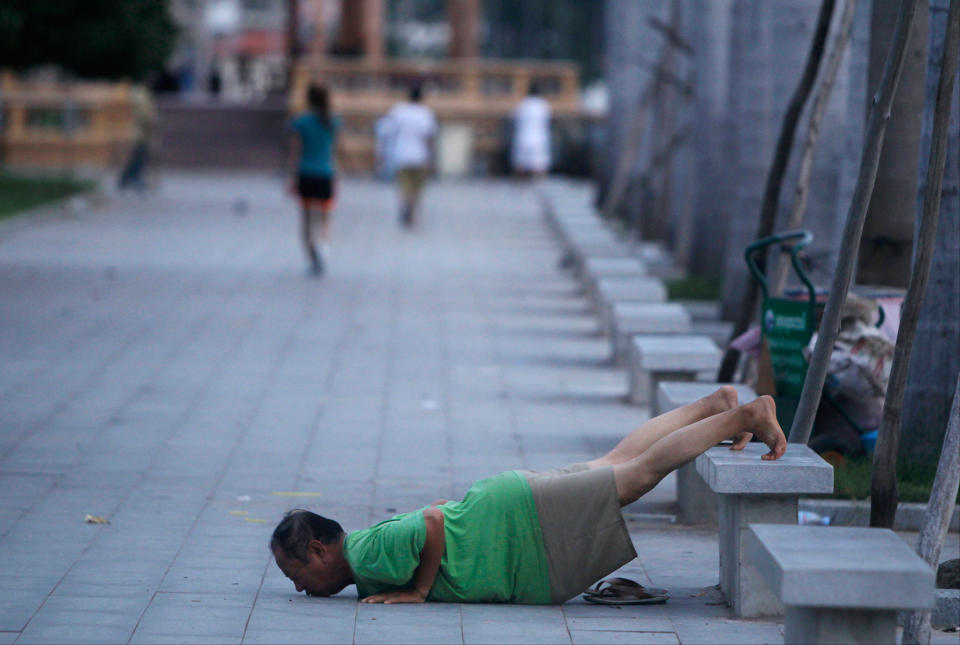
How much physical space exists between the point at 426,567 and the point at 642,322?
18.0ft

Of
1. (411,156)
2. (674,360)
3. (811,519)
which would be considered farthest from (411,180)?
(811,519)

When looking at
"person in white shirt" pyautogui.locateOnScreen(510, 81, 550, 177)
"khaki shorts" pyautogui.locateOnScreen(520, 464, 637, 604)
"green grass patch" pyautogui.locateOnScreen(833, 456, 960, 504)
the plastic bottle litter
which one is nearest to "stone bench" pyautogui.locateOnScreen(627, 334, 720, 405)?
"green grass patch" pyautogui.locateOnScreen(833, 456, 960, 504)

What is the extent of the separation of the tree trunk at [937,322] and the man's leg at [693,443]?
1816 millimetres

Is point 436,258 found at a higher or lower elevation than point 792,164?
lower

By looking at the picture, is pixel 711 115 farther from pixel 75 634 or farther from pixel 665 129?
pixel 75 634

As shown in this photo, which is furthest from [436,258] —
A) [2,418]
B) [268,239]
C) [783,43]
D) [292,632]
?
[292,632]

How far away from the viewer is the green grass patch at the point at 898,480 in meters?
7.18

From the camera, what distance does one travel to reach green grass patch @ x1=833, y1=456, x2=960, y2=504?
718 centimetres

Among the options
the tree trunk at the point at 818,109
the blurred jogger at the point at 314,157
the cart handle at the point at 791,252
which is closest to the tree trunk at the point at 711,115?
the blurred jogger at the point at 314,157

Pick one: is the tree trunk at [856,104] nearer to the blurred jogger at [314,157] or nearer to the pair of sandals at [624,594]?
the pair of sandals at [624,594]

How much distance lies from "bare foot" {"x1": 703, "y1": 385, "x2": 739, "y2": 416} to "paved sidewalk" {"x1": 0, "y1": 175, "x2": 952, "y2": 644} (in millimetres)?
686

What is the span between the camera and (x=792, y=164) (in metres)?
11.0

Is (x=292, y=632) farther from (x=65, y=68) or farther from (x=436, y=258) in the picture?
(x=65, y=68)

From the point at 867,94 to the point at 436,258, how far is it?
10.5 m
